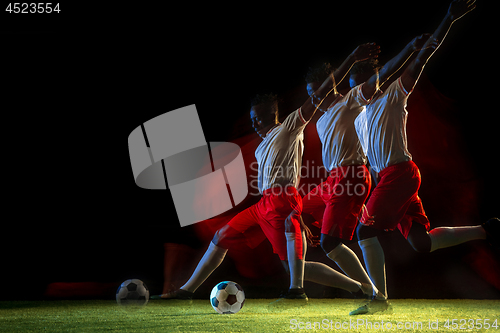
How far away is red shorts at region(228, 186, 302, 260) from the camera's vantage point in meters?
3.21

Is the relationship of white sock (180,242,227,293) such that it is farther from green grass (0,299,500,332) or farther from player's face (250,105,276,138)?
player's face (250,105,276,138)

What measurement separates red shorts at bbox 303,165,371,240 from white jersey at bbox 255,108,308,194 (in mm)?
391

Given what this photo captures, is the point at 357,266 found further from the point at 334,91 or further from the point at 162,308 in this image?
the point at 162,308

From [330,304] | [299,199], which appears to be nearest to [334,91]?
[299,199]

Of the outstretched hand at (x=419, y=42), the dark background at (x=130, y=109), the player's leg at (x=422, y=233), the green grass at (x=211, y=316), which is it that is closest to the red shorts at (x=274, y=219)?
the green grass at (x=211, y=316)

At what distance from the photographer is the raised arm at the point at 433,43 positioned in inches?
117

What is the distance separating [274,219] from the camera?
321 cm

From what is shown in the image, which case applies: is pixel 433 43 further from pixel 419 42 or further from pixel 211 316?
pixel 211 316

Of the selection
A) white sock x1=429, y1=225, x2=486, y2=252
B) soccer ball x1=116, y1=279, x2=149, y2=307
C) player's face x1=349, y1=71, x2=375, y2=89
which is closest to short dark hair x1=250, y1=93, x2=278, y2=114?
player's face x1=349, y1=71, x2=375, y2=89

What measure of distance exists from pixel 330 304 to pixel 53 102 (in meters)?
3.51

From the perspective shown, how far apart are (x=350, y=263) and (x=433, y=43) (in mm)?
1692

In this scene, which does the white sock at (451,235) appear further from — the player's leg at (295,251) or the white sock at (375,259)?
the player's leg at (295,251)

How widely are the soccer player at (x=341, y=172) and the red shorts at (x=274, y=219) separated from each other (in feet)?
0.54

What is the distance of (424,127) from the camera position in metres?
4.05
